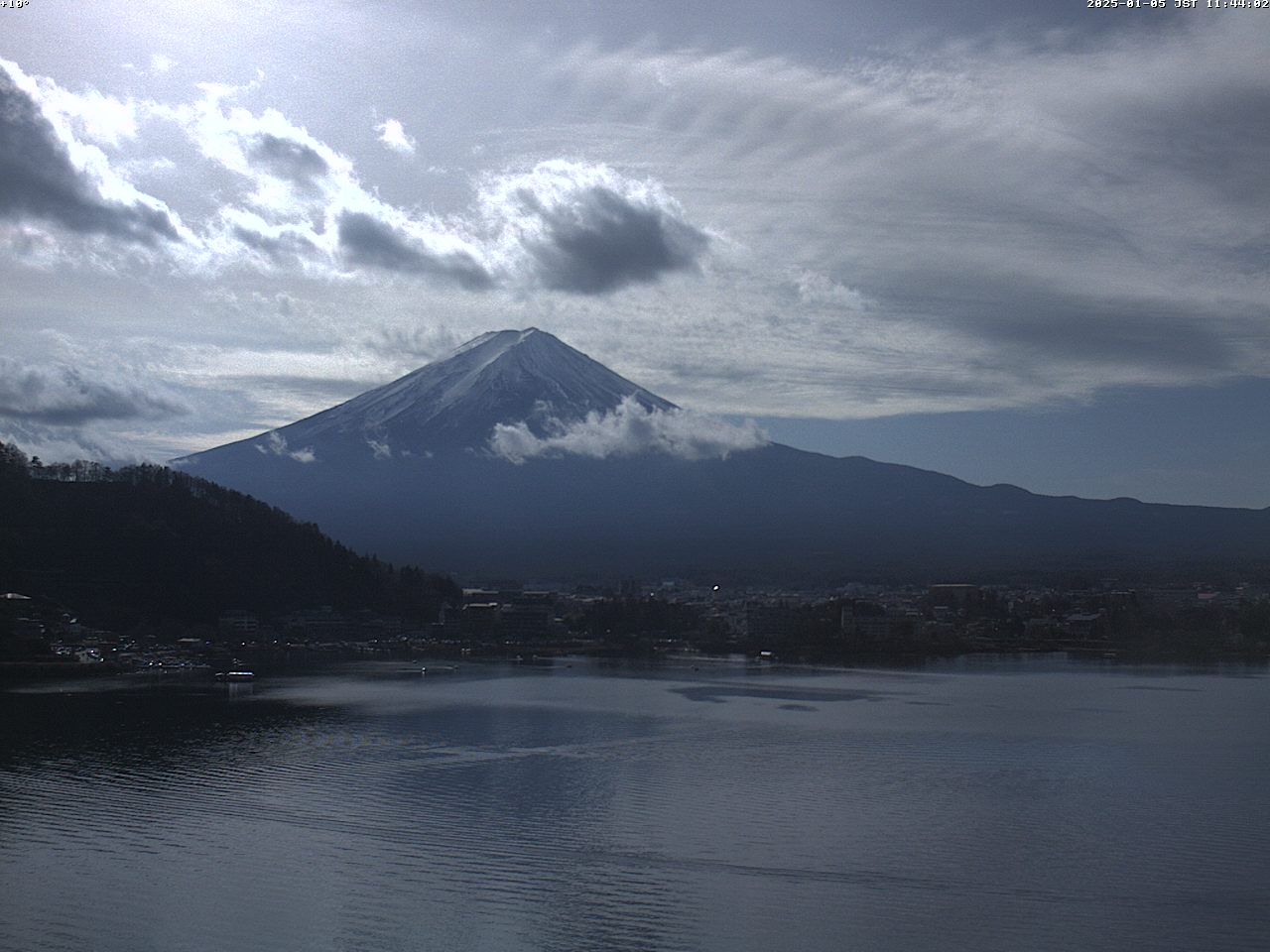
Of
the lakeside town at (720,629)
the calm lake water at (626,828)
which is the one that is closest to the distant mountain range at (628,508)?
the lakeside town at (720,629)

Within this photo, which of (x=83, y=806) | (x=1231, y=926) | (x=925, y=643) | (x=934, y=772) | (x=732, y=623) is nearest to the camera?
(x=1231, y=926)

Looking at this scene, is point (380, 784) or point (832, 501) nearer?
point (380, 784)

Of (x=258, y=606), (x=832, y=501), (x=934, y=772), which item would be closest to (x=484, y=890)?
(x=934, y=772)

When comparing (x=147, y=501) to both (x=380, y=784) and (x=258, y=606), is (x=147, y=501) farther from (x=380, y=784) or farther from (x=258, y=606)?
(x=380, y=784)

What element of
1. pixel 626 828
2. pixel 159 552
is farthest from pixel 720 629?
pixel 626 828

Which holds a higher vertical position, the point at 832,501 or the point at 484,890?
the point at 832,501

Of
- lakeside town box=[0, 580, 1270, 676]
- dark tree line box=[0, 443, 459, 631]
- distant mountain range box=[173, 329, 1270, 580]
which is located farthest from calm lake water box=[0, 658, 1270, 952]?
distant mountain range box=[173, 329, 1270, 580]

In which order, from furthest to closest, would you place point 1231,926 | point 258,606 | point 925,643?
1. point 925,643
2. point 258,606
3. point 1231,926

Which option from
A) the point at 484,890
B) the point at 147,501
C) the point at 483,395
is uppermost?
the point at 483,395
